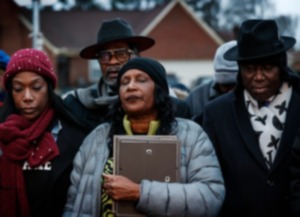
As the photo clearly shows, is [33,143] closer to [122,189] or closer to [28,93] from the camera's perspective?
[28,93]

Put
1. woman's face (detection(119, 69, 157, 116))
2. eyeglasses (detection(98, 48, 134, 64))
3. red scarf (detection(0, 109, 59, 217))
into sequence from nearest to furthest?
woman's face (detection(119, 69, 157, 116)) < red scarf (detection(0, 109, 59, 217)) < eyeglasses (detection(98, 48, 134, 64))

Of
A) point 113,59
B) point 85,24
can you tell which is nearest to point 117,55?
point 113,59

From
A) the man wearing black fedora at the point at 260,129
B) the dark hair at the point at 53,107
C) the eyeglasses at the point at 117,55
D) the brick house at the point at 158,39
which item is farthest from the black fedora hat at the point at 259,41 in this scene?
the brick house at the point at 158,39

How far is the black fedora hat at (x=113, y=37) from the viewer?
14.6 feet

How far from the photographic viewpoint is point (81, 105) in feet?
14.5

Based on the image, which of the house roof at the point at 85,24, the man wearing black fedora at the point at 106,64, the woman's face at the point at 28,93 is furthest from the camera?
the house roof at the point at 85,24

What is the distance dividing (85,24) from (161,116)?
104ft

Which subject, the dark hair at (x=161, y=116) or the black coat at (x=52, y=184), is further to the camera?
the black coat at (x=52, y=184)

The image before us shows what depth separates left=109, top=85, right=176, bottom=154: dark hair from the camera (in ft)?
11.2

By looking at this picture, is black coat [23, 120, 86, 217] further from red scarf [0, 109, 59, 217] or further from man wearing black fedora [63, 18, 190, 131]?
man wearing black fedora [63, 18, 190, 131]

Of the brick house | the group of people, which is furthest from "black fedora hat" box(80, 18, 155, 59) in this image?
the brick house

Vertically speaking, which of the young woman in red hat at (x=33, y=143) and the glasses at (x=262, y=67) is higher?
the glasses at (x=262, y=67)

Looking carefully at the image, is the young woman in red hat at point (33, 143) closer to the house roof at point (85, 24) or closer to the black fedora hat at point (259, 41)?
the black fedora hat at point (259, 41)

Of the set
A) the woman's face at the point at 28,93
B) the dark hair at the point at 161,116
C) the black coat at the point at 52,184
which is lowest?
the black coat at the point at 52,184
